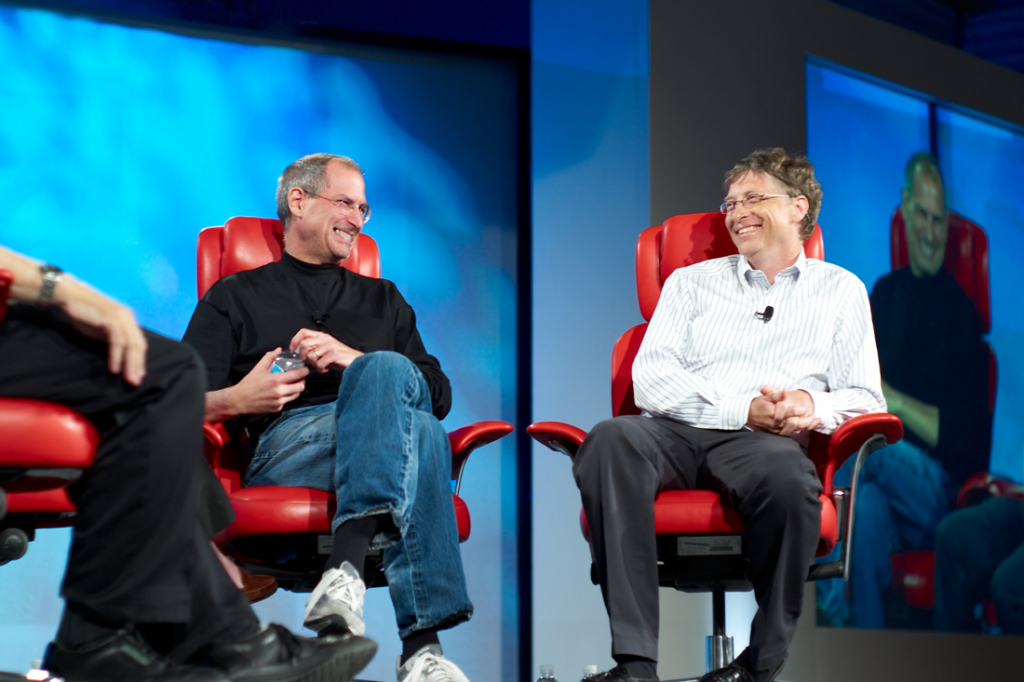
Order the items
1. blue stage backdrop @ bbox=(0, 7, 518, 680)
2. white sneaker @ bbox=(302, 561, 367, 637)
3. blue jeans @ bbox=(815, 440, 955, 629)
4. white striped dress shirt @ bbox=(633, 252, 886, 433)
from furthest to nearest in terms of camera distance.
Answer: blue jeans @ bbox=(815, 440, 955, 629), blue stage backdrop @ bbox=(0, 7, 518, 680), white striped dress shirt @ bbox=(633, 252, 886, 433), white sneaker @ bbox=(302, 561, 367, 637)

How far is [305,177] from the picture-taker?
2.71 metres

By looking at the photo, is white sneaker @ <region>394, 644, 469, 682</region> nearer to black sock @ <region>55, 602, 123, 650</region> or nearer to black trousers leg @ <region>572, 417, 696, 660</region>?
black trousers leg @ <region>572, 417, 696, 660</region>

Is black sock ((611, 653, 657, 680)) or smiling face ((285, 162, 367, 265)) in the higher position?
smiling face ((285, 162, 367, 265))

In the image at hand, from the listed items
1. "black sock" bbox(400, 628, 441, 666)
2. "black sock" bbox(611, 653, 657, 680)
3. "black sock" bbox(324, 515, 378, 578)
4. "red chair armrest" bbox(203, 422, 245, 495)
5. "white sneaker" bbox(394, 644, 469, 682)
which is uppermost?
"red chair armrest" bbox(203, 422, 245, 495)

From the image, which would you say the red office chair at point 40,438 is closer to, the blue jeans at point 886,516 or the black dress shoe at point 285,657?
the black dress shoe at point 285,657

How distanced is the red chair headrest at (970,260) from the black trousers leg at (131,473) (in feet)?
12.8

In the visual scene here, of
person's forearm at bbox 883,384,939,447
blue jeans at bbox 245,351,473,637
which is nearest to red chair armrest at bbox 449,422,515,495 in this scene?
blue jeans at bbox 245,351,473,637

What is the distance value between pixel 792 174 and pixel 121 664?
2138 millimetres

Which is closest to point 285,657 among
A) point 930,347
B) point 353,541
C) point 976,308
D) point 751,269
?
point 353,541

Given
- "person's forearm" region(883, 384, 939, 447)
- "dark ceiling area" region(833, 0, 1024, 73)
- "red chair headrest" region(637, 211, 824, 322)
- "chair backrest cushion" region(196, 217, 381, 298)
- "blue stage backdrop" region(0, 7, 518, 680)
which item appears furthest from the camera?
"dark ceiling area" region(833, 0, 1024, 73)

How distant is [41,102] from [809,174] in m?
2.55

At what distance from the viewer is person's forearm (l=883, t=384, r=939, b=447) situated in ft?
13.7

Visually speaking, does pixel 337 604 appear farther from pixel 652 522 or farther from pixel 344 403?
pixel 652 522

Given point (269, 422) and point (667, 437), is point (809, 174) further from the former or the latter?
point (269, 422)
